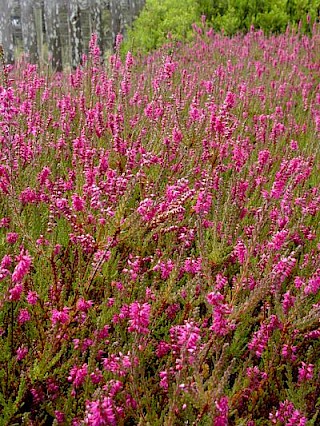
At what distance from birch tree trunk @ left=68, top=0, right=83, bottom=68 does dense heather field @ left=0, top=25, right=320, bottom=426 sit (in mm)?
5517

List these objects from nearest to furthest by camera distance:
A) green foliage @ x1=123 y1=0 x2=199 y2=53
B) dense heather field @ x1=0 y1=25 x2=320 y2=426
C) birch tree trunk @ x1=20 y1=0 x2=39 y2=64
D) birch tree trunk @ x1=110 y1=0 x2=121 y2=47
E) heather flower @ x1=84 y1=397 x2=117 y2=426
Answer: heather flower @ x1=84 y1=397 x2=117 y2=426 < dense heather field @ x1=0 y1=25 x2=320 y2=426 < green foliage @ x1=123 y1=0 x2=199 y2=53 < birch tree trunk @ x1=20 y1=0 x2=39 y2=64 < birch tree trunk @ x1=110 y1=0 x2=121 y2=47

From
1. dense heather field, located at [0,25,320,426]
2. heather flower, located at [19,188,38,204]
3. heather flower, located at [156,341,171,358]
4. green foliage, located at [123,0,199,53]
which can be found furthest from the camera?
green foliage, located at [123,0,199,53]

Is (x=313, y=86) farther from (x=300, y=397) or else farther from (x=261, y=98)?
(x=300, y=397)

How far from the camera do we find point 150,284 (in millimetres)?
2236

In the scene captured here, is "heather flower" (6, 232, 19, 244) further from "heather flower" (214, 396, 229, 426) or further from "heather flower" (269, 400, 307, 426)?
"heather flower" (269, 400, 307, 426)

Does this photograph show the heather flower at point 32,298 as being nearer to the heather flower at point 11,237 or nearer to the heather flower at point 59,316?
the heather flower at point 59,316

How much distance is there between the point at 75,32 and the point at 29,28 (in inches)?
25.8

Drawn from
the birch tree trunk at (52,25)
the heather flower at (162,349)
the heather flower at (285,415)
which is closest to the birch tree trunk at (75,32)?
the birch tree trunk at (52,25)

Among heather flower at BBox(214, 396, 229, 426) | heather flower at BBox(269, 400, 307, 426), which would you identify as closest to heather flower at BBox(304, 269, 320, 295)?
heather flower at BBox(269, 400, 307, 426)

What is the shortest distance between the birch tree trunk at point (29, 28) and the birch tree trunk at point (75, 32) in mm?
515

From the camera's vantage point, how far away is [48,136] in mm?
2799

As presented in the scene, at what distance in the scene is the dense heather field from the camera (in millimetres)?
1624

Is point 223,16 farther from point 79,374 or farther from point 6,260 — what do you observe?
point 79,374

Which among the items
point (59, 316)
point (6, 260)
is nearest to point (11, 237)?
point (6, 260)
